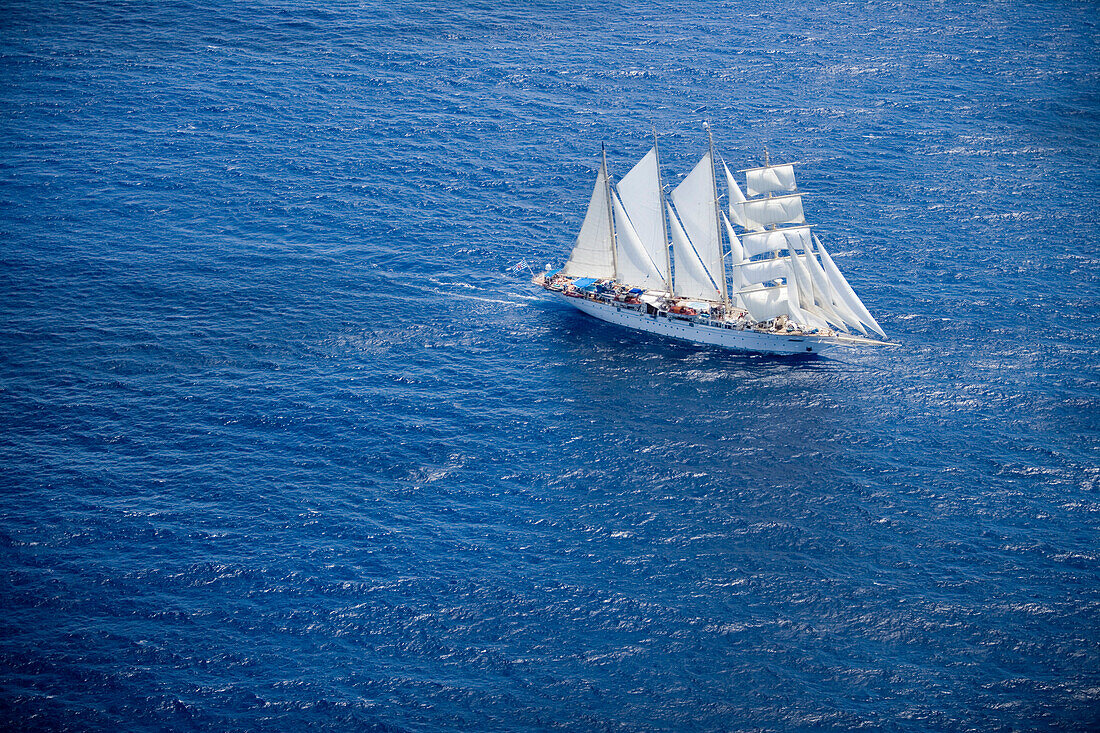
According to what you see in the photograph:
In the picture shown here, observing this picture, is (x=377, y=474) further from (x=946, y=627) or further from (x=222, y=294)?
(x=946, y=627)

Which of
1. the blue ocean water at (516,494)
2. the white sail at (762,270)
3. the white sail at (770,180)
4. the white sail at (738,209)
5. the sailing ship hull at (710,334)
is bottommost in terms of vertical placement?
the blue ocean water at (516,494)

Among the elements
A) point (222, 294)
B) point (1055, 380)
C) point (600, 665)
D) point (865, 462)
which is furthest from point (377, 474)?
point (1055, 380)


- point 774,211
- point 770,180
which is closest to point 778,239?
point 774,211

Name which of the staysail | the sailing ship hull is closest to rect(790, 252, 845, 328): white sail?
the sailing ship hull

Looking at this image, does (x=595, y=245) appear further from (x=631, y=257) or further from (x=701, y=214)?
(x=701, y=214)

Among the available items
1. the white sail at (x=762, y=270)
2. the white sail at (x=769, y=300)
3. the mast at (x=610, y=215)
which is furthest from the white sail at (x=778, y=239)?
the mast at (x=610, y=215)

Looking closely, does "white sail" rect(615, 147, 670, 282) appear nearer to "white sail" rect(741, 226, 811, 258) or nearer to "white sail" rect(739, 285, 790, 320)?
"white sail" rect(741, 226, 811, 258)

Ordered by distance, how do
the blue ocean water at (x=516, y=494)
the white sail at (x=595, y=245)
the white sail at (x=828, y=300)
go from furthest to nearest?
the white sail at (x=595, y=245) → the white sail at (x=828, y=300) → the blue ocean water at (x=516, y=494)

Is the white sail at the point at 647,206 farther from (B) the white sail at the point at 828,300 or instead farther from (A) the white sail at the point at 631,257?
(B) the white sail at the point at 828,300

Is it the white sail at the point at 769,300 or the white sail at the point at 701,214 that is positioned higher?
the white sail at the point at 701,214
